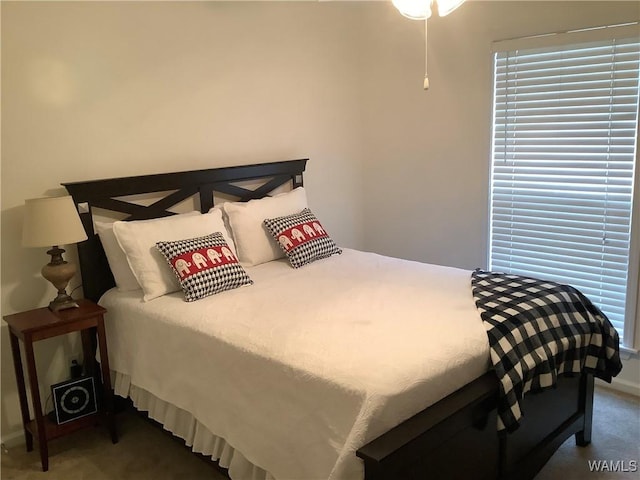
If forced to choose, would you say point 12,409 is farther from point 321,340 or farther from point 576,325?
point 576,325

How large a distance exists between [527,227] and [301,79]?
73.0 inches

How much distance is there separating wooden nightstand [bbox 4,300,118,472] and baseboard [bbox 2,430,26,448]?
0.08 m

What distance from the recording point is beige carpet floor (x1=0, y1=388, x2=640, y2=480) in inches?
100

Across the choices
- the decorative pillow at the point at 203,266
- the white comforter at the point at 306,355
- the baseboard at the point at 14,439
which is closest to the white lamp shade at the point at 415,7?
the white comforter at the point at 306,355

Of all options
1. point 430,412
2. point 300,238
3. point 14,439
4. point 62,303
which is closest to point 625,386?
point 430,412

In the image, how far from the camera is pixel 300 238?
335cm

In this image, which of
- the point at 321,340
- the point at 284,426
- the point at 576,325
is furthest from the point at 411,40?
the point at 284,426

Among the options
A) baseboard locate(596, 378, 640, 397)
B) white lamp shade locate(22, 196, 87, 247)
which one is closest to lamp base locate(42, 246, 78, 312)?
white lamp shade locate(22, 196, 87, 247)

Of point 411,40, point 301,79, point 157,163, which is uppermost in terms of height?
point 411,40

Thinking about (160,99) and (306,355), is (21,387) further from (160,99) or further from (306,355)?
(160,99)

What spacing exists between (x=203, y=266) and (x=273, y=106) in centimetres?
150

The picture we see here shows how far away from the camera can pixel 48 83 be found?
2789mm

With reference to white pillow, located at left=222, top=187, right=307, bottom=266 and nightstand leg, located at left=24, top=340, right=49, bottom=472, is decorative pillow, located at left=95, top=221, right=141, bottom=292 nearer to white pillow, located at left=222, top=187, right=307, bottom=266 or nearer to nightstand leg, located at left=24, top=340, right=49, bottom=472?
nightstand leg, located at left=24, top=340, right=49, bottom=472
